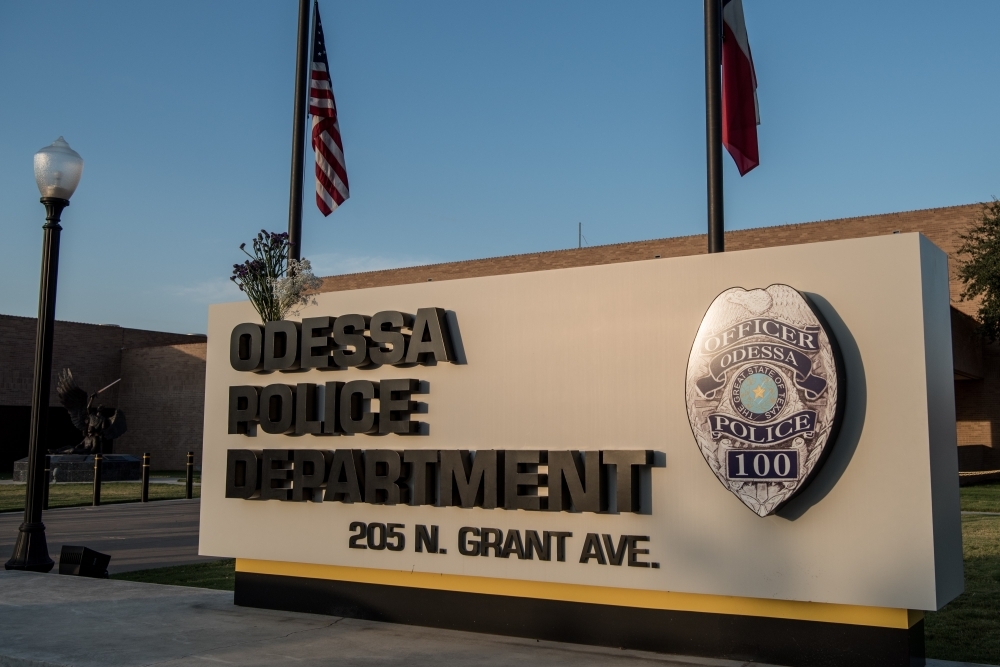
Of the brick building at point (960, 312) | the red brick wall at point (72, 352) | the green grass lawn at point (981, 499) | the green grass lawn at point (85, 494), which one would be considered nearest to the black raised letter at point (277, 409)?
the green grass lawn at point (981, 499)

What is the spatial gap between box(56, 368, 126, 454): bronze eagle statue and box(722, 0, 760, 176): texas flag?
29599 mm

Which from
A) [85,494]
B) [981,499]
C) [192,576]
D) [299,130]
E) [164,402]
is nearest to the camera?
[299,130]

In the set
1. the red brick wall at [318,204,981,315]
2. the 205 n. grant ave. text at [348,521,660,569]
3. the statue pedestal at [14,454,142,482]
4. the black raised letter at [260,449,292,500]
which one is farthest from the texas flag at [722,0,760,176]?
the statue pedestal at [14,454,142,482]

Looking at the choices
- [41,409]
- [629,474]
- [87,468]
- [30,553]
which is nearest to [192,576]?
[30,553]

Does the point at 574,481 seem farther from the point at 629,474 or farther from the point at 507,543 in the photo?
the point at 507,543

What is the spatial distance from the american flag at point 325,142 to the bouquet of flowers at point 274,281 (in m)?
1.99

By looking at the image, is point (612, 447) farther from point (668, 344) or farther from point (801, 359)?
point (801, 359)

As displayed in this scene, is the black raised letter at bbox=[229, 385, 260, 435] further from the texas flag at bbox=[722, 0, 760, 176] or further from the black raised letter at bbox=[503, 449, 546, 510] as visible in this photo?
the texas flag at bbox=[722, 0, 760, 176]

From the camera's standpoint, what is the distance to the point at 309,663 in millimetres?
6523

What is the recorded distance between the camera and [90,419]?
33438 mm

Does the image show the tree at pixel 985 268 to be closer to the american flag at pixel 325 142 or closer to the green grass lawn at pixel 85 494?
the green grass lawn at pixel 85 494

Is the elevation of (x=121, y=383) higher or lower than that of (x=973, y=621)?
higher

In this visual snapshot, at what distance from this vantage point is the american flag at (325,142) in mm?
10953

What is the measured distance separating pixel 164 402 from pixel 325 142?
38.0 m
